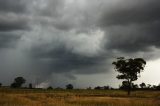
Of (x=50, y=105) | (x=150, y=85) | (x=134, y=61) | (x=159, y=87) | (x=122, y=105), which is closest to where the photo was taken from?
(x=50, y=105)

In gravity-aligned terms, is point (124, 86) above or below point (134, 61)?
below

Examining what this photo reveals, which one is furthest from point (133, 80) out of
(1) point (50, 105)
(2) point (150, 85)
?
(2) point (150, 85)

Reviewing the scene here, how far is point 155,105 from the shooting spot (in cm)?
4284

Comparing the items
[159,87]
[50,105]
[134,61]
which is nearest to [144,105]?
[50,105]

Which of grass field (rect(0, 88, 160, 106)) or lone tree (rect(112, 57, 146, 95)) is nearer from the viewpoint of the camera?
grass field (rect(0, 88, 160, 106))

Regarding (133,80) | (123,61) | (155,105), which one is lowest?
(155,105)

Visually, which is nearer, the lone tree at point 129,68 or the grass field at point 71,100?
the grass field at point 71,100

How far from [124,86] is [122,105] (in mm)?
57197

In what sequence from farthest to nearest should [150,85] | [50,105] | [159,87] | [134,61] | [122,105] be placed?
[150,85], [159,87], [134,61], [122,105], [50,105]

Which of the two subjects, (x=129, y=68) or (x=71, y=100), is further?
(x=129, y=68)

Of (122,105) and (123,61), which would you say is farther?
(123,61)

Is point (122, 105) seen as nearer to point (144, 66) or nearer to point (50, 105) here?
point (50, 105)

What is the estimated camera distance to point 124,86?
97375mm

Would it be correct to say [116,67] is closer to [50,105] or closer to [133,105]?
[133,105]
